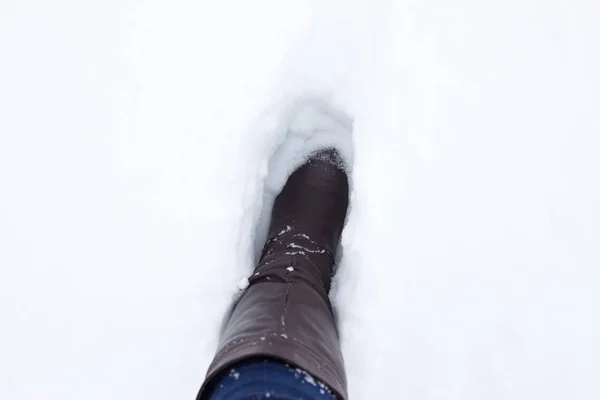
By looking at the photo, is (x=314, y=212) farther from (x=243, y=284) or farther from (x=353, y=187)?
(x=243, y=284)

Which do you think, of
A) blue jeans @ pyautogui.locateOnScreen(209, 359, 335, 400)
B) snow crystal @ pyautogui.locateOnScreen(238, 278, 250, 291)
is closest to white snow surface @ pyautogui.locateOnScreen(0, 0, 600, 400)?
snow crystal @ pyautogui.locateOnScreen(238, 278, 250, 291)

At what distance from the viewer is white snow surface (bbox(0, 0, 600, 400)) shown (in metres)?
1.02

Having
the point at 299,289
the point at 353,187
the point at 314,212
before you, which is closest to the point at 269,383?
the point at 299,289

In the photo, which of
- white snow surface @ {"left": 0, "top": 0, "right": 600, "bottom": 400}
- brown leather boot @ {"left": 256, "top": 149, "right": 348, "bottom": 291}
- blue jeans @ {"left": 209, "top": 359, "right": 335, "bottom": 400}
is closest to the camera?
blue jeans @ {"left": 209, "top": 359, "right": 335, "bottom": 400}

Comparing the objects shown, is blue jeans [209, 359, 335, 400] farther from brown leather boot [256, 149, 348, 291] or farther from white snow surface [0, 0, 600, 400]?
brown leather boot [256, 149, 348, 291]

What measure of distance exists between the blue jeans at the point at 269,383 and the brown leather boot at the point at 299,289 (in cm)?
Result: 1

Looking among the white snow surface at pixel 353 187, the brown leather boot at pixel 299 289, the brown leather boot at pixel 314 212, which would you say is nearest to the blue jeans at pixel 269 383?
the brown leather boot at pixel 299 289

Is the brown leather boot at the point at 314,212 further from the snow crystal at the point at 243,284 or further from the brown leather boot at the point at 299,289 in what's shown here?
the snow crystal at the point at 243,284

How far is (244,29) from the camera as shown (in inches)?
48.5

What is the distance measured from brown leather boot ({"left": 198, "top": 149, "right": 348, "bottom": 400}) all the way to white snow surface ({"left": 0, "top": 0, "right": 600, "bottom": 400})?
103 mm

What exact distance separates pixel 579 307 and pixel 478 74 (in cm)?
62

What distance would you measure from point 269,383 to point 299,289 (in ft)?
0.90

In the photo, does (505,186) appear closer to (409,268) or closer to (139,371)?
(409,268)

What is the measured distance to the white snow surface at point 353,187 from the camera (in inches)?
40.3
